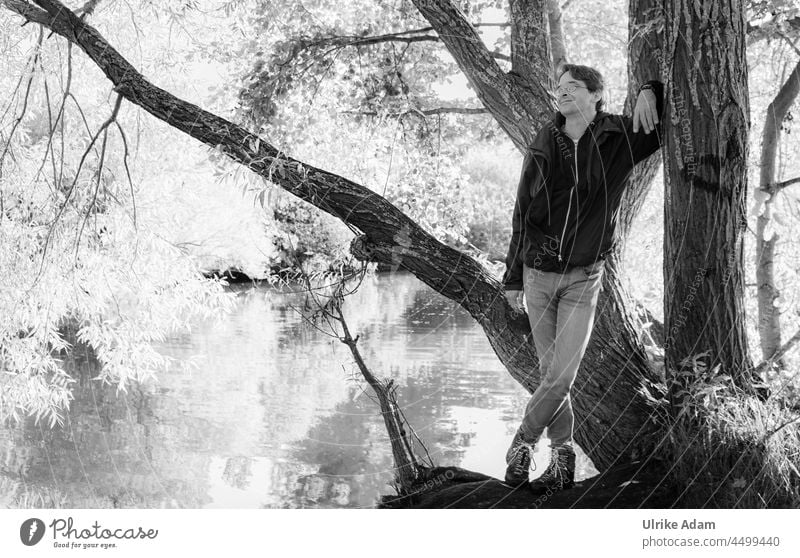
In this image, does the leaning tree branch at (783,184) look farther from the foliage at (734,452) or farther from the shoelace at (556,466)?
the shoelace at (556,466)

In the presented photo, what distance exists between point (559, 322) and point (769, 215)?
167cm

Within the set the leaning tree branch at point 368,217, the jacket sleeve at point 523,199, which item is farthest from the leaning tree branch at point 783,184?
the jacket sleeve at point 523,199

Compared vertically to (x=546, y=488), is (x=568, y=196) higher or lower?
higher

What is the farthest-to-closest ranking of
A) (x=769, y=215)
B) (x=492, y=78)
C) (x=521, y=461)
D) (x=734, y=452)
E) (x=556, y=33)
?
(x=556, y=33)
(x=769, y=215)
(x=492, y=78)
(x=521, y=461)
(x=734, y=452)

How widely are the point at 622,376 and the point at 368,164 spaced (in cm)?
256

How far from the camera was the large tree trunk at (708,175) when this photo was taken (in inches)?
95.1

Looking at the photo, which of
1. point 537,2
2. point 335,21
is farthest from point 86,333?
point 537,2

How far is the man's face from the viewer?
86.7 inches

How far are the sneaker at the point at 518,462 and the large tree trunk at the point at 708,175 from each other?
0.54 m

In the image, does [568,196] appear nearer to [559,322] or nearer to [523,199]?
[523,199]

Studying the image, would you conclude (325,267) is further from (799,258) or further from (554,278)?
(799,258)

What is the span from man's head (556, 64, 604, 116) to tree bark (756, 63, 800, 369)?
1.32 meters

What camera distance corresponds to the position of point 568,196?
222 centimetres

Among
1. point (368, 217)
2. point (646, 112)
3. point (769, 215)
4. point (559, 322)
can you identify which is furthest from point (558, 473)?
point (769, 215)
